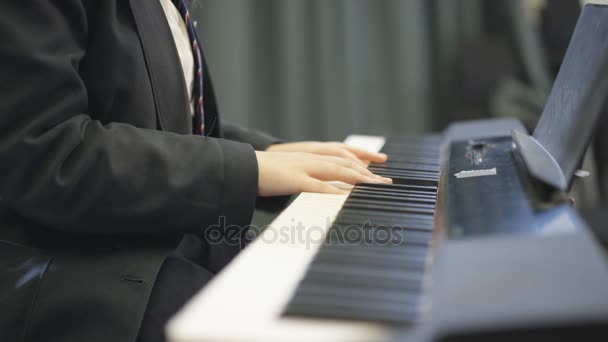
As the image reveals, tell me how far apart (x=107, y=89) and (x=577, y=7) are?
235 centimetres

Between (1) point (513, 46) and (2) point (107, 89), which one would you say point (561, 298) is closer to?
(2) point (107, 89)

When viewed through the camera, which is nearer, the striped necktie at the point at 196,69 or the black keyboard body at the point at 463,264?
the black keyboard body at the point at 463,264

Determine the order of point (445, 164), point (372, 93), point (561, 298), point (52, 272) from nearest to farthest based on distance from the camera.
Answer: point (561, 298) < point (52, 272) < point (445, 164) < point (372, 93)

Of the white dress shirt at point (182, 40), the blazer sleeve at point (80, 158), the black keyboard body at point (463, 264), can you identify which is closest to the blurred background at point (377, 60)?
the white dress shirt at point (182, 40)

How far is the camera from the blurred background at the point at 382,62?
2.49 m

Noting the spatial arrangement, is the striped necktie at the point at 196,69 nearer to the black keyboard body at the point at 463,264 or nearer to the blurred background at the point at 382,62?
the black keyboard body at the point at 463,264

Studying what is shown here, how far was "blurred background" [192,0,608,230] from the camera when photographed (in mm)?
2488

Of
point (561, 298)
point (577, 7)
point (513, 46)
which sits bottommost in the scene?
point (513, 46)

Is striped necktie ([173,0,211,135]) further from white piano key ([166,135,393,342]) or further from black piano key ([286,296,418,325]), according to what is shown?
black piano key ([286,296,418,325])

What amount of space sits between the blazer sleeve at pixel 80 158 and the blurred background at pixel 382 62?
1725 mm

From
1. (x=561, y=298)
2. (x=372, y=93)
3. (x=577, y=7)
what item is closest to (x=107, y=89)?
(x=561, y=298)

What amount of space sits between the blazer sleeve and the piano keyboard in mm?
146

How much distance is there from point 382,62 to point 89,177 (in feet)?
7.46

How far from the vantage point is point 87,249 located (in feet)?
2.46
